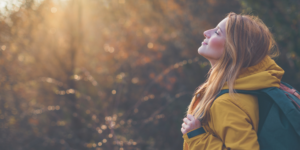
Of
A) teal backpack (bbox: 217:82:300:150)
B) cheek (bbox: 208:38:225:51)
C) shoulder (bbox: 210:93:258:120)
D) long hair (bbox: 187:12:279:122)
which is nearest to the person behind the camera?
teal backpack (bbox: 217:82:300:150)

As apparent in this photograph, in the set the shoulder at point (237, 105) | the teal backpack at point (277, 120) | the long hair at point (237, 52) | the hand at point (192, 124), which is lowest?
the teal backpack at point (277, 120)

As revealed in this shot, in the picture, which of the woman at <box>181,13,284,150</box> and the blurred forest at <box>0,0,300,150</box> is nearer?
the woman at <box>181,13,284,150</box>

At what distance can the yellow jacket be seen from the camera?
1107mm

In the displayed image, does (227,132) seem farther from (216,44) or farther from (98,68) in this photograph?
(98,68)

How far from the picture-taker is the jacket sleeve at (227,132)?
1.10 metres

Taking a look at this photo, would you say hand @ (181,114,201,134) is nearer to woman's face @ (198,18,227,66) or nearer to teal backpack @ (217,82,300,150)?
teal backpack @ (217,82,300,150)

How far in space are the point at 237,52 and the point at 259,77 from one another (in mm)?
222

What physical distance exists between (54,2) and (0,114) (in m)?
2.64

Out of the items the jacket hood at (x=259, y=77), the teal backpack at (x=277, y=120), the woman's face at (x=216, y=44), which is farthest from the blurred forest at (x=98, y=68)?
the teal backpack at (x=277, y=120)

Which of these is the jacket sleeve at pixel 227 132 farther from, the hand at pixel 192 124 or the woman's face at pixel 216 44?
the woman's face at pixel 216 44

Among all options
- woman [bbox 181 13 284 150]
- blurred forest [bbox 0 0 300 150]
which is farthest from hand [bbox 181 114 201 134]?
blurred forest [bbox 0 0 300 150]

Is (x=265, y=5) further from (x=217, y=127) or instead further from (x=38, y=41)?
(x=38, y=41)

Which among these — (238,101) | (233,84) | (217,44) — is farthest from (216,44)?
(238,101)

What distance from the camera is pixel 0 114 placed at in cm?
445
